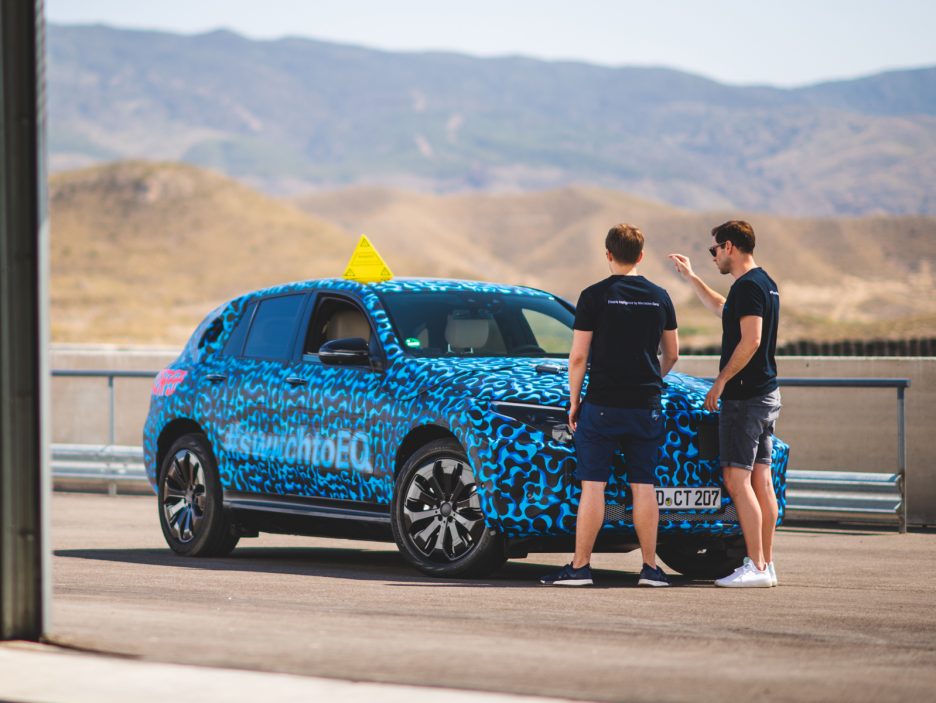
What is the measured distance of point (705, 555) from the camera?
1072cm

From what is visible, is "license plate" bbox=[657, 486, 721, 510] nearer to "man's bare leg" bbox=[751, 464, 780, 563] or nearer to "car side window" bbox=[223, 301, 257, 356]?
"man's bare leg" bbox=[751, 464, 780, 563]

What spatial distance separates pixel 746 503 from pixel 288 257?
116 metres

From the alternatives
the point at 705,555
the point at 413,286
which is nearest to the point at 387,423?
the point at 413,286

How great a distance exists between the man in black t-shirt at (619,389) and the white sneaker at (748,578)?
596mm

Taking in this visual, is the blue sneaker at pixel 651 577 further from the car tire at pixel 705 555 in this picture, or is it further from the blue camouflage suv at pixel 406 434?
the car tire at pixel 705 555

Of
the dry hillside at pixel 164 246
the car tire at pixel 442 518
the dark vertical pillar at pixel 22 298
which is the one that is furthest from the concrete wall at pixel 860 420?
the dry hillside at pixel 164 246

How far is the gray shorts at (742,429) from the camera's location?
Result: 31.7ft

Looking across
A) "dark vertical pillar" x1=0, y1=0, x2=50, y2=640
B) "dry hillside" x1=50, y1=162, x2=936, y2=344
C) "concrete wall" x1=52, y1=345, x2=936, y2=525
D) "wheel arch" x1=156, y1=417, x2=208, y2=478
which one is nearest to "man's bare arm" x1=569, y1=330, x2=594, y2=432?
"dark vertical pillar" x1=0, y1=0, x2=50, y2=640

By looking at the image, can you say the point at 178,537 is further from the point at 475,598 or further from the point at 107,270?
the point at 107,270

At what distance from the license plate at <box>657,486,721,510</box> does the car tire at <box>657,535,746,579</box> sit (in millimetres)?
652

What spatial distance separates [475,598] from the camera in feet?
29.4

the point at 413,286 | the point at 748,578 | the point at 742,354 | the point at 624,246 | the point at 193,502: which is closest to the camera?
the point at 624,246

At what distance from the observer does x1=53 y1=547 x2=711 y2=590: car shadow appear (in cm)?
995

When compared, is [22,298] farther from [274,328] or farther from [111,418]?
[111,418]
